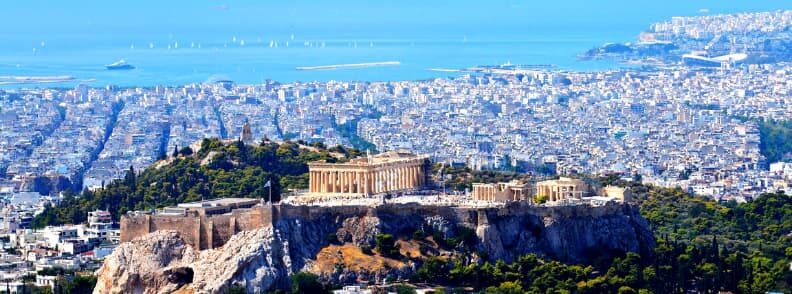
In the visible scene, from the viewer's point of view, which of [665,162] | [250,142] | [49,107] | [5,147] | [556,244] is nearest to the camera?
[556,244]

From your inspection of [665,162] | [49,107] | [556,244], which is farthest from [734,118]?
[556,244]

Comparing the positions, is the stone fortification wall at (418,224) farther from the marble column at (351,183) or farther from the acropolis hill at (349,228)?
the marble column at (351,183)

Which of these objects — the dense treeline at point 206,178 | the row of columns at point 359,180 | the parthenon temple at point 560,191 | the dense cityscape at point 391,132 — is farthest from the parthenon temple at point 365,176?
the dense treeline at point 206,178

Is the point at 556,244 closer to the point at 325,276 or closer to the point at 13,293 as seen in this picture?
the point at 325,276

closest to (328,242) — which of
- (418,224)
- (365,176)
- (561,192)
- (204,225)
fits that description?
(418,224)

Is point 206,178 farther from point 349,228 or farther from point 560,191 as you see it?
point 349,228

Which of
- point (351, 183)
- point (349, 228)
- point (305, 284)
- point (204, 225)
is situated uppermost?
point (351, 183)

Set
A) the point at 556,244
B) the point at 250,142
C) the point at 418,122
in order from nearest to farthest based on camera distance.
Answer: the point at 556,244
the point at 250,142
the point at 418,122

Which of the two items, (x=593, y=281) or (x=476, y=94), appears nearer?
A: (x=593, y=281)
